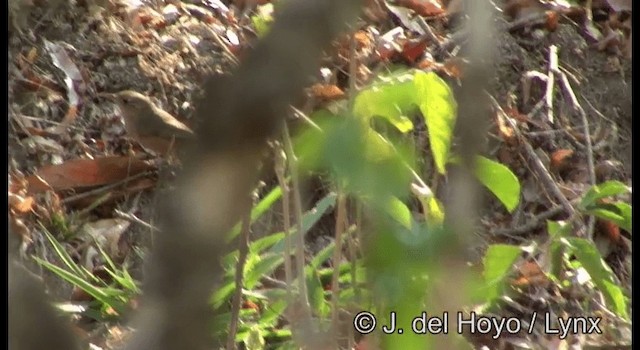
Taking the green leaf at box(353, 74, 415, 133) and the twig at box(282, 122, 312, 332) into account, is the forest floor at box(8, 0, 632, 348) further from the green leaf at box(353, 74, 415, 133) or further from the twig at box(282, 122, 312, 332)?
the green leaf at box(353, 74, 415, 133)

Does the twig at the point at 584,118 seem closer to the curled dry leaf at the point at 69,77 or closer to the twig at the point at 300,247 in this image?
the twig at the point at 300,247

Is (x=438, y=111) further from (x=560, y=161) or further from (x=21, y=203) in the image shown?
(x=21, y=203)

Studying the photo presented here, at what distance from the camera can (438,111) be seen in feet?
2.78

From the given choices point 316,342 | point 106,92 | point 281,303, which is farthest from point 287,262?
point 106,92

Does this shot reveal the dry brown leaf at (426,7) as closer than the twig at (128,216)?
No

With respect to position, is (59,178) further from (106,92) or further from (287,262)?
(287,262)

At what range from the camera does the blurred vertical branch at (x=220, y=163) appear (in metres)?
0.40

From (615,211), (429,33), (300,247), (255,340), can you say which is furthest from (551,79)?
(300,247)

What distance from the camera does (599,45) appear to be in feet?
5.70

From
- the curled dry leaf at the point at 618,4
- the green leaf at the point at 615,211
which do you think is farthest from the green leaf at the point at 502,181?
the curled dry leaf at the point at 618,4

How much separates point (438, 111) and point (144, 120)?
868 mm

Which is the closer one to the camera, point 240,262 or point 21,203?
point 240,262

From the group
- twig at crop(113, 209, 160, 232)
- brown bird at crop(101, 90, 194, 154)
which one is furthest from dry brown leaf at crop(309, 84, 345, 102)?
twig at crop(113, 209, 160, 232)

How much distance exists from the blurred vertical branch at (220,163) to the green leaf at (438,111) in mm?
397
